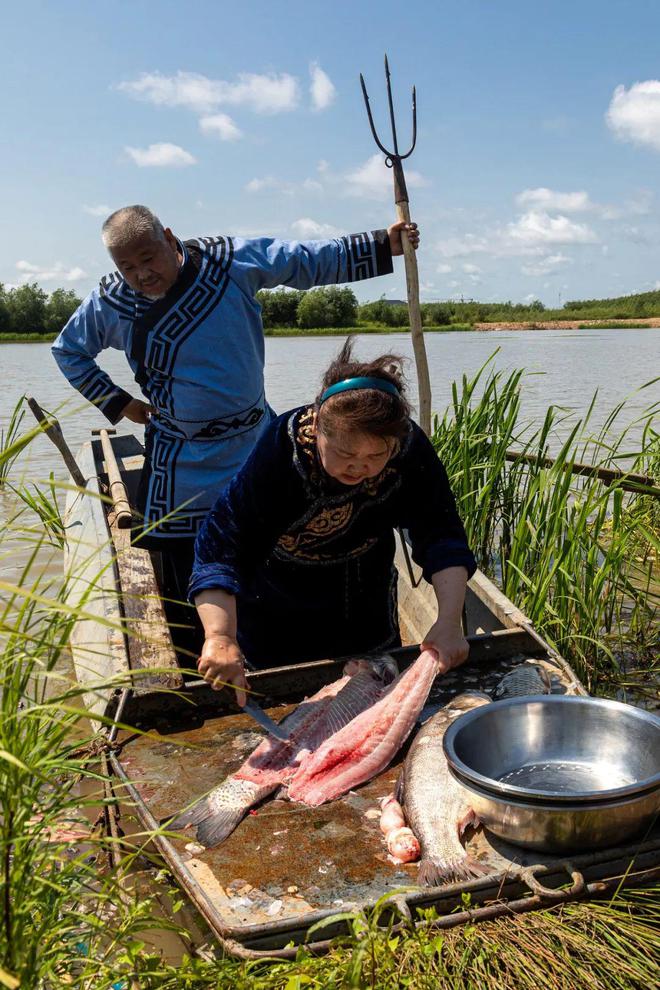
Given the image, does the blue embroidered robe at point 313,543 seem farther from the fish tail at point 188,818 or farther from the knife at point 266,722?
the fish tail at point 188,818

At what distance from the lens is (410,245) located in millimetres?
3748

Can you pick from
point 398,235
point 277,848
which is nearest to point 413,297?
point 398,235

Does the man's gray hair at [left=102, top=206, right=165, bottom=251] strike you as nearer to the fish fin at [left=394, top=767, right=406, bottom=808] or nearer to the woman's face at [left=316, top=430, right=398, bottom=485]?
the woman's face at [left=316, top=430, right=398, bottom=485]

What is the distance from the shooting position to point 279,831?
2324mm

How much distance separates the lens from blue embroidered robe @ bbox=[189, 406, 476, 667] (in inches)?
112

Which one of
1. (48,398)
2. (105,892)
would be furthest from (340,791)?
(48,398)

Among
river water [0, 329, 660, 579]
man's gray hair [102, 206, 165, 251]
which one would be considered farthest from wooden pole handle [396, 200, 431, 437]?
river water [0, 329, 660, 579]

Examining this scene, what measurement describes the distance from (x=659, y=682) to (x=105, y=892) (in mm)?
3732

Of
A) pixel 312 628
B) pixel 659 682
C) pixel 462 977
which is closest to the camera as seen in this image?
pixel 462 977

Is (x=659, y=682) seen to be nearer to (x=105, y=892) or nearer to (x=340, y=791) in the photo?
(x=340, y=791)

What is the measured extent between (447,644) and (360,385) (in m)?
0.92

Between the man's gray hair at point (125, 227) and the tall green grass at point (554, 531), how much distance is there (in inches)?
87.0

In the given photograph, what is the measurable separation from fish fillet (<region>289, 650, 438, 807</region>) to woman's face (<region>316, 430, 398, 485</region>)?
646 mm

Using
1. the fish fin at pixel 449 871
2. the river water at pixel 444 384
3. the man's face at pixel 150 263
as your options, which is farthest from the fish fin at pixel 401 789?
the river water at pixel 444 384
